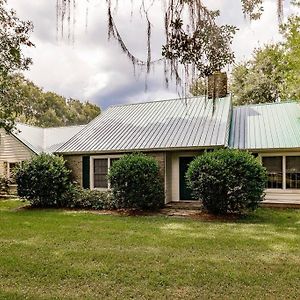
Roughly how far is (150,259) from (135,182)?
629cm

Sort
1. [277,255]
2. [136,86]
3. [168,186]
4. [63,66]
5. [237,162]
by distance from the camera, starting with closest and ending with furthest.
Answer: [136,86] → [63,66] → [277,255] → [237,162] → [168,186]

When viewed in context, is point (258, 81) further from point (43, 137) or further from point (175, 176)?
point (43, 137)

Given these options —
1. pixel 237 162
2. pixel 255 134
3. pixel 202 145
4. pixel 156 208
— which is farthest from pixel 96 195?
pixel 255 134

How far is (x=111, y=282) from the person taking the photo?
5.05m

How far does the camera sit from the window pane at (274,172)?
1373cm

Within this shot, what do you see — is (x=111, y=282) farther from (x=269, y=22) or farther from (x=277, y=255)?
(x=269, y=22)

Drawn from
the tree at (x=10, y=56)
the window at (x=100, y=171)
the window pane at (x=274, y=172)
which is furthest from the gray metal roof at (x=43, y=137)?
the window pane at (x=274, y=172)

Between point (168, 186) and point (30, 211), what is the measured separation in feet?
18.7

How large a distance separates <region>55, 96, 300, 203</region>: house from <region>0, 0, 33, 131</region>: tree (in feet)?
9.79

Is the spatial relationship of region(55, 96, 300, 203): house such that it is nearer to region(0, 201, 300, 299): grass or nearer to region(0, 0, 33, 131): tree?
region(0, 0, 33, 131): tree

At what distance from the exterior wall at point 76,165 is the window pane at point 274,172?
8288mm

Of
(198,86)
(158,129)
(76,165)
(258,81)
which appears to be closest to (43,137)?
(76,165)

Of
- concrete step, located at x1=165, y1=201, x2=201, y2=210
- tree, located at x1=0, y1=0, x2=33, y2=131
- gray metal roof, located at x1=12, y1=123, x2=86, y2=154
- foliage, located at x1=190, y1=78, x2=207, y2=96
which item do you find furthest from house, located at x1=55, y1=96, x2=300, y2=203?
foliage, located at x1=190, y1=78, x2=207, y2=96

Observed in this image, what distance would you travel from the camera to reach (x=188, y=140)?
13750mm
